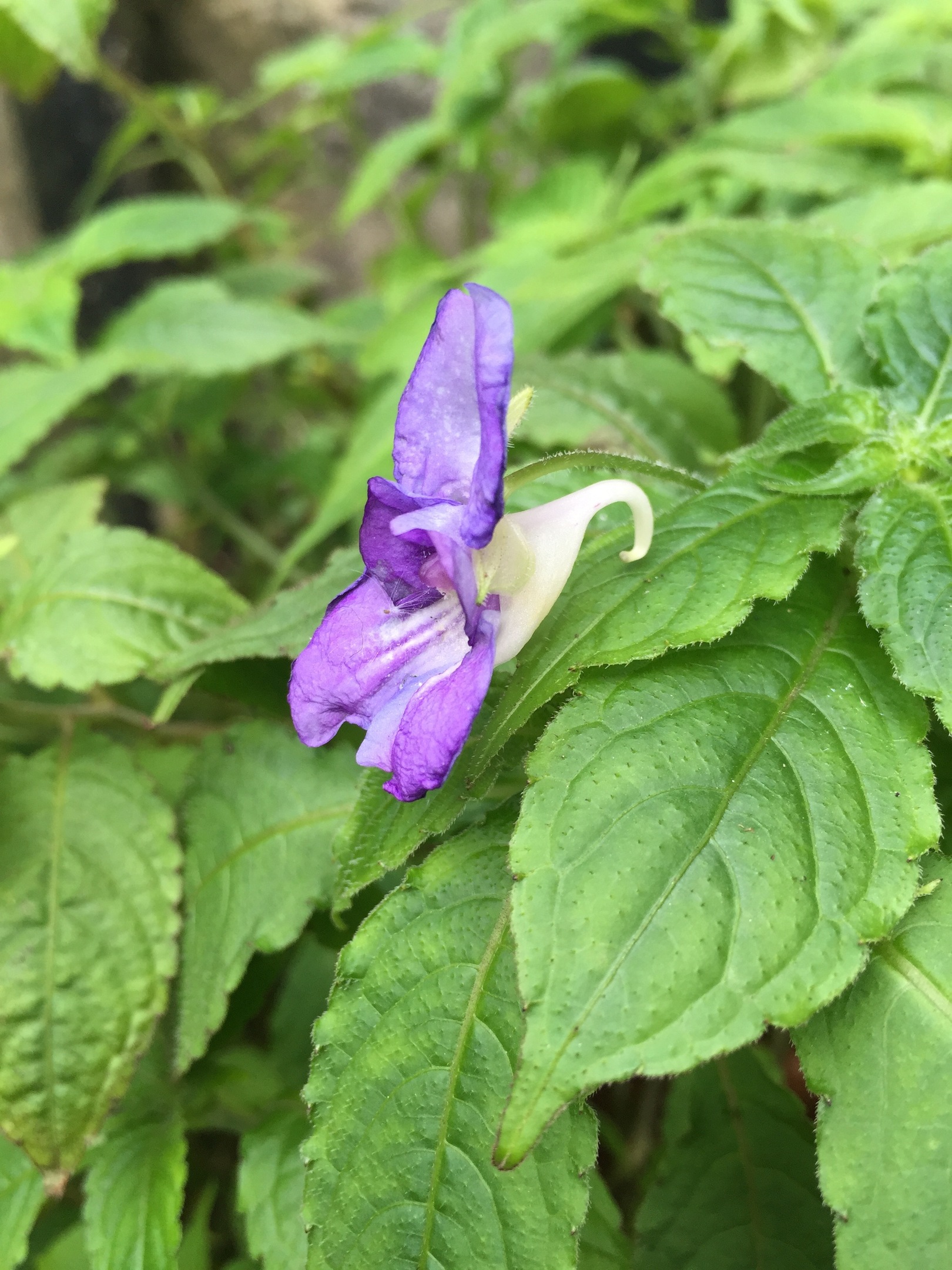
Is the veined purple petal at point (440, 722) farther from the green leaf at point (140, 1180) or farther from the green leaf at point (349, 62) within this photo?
the green leaf at point (349, 62)

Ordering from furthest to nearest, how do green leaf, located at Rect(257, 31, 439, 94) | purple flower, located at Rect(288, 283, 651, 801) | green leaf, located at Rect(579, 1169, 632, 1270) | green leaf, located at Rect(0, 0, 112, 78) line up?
green leaf, located at Rect(257, 31, 439, 94) < green leaf, located at Rect(0, 0, 112, 78) < green leaf, located at Rect(579, 1169, 632, 1270) < purple flower, located at Rect(288, 283, 651, 801)

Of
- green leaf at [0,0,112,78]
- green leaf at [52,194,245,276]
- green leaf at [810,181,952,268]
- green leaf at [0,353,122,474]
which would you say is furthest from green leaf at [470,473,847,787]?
green leaf at [0,0,112,78]

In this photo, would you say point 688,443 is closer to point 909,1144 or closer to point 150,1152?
point 909,1144

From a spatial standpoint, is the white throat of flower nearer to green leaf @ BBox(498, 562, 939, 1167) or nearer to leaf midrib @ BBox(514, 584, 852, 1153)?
green leaf @ BBox(498, 562, 939, 1167)

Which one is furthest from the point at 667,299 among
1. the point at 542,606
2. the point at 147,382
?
the point at 147,382

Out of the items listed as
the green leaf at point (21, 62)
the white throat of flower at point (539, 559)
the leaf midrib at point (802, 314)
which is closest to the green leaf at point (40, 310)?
the green leaf at point (21, 62)

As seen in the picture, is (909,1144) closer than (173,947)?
Yes
